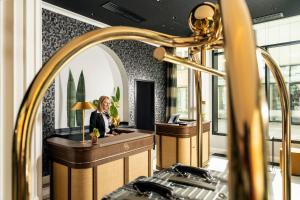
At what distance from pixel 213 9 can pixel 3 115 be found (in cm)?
197

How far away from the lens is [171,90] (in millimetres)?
7863

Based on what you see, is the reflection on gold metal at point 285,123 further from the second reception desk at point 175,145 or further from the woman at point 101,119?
the second reception desk at point 175,145

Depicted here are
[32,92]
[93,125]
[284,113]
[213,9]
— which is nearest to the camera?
[32,92]

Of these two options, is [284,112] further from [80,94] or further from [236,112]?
[80,94]

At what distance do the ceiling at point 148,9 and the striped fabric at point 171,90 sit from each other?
226 cm

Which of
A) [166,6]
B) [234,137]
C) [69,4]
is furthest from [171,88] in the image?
[234,137]

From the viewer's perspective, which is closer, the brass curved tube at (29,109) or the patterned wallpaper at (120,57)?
the brass curved tube at (29,109)

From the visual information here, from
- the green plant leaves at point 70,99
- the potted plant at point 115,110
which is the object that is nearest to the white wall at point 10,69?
the green plant leaves at point 70,99

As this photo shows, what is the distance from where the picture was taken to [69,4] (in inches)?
180

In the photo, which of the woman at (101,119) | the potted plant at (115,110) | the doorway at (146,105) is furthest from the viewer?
the doorway at (146,105)

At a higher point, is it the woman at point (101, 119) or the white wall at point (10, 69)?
the white wall at point (10, 69)

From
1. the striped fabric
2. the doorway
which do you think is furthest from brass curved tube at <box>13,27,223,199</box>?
the striped fabric

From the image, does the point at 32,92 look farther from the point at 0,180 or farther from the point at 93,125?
the point at 93,125

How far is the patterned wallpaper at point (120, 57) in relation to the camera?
4.54 m
